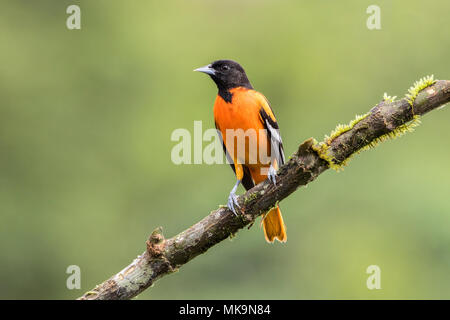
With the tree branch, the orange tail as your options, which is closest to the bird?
the orange tail

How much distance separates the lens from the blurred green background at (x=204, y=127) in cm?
1241

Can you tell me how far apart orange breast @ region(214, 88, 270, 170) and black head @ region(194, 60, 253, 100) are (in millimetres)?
146

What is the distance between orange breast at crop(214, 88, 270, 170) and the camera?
5906 mm

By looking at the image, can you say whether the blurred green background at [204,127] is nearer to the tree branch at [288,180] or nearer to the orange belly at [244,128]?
the orange belly at [244,128]

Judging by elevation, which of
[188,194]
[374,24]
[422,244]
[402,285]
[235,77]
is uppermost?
[374,24]

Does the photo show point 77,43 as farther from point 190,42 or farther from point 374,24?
point 374,24

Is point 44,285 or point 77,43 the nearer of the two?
point 44,285

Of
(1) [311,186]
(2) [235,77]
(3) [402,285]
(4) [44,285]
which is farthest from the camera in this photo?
(4) [44,285]

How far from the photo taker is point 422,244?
12.4 meters

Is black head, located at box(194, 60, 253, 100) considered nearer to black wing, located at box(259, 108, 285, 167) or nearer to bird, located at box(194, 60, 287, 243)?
bird, located at box(194, 60, 287, 243)

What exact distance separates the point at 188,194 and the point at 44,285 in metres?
4.24

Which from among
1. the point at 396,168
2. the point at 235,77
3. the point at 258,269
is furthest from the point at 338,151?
the point at 396,168

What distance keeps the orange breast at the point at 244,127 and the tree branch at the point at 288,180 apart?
4.23ft

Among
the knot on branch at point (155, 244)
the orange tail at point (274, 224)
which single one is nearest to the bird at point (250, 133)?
the orange tail at point (274, 224)
